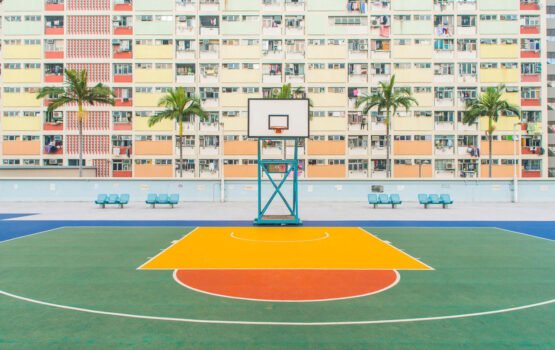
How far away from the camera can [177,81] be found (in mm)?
61000

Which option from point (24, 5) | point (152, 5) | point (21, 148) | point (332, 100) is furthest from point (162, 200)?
point (24, 5)

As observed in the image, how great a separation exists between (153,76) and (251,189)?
29.8 meters

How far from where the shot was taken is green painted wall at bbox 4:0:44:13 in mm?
61031

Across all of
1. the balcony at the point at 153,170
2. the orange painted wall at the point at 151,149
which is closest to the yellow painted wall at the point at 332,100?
the orange painted wall at the point at 151,149

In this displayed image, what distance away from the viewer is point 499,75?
200 ft

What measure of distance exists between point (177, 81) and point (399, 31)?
1230 inches

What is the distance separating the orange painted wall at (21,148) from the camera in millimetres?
60906

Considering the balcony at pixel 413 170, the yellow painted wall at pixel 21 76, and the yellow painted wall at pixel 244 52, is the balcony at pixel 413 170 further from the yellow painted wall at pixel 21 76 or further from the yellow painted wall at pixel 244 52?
the yellow painted wall at pixel 21 76

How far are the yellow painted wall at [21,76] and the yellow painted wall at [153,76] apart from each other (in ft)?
44.7

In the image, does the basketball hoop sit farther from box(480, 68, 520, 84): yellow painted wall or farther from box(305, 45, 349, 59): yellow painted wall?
box(480, 68, 520, 84): yellow painted wall

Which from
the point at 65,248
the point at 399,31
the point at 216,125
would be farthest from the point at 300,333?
the point at 399,31

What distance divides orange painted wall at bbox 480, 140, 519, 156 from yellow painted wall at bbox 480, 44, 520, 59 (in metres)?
11.8

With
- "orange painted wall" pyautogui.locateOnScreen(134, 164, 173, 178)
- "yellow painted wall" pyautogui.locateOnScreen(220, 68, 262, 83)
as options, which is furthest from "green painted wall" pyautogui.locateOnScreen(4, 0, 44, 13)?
"yellow painted wall" pyautogui.locateOnScreen(220, 68, 262, 83)

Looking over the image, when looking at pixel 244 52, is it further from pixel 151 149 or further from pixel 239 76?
pixel 151 149
